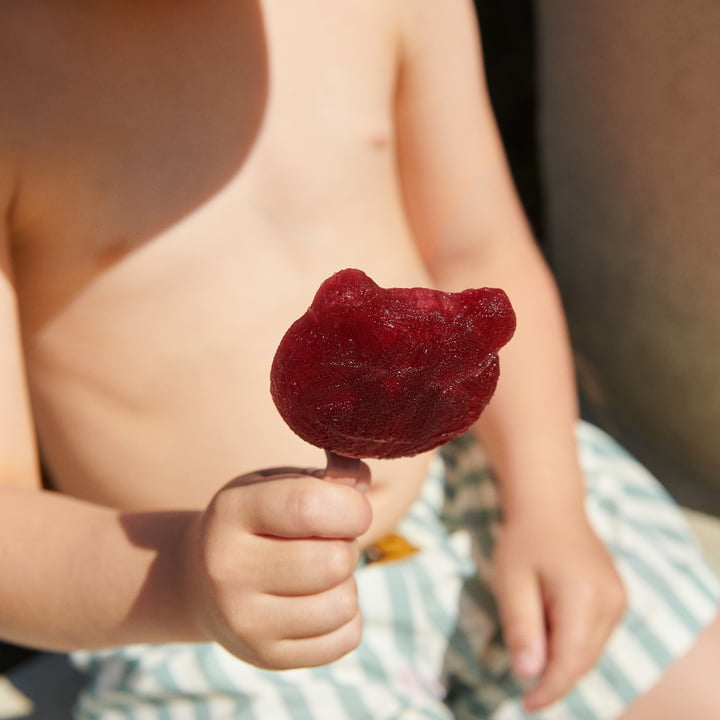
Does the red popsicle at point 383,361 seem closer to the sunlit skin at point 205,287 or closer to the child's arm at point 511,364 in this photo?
the sunlit skin at point 205,287

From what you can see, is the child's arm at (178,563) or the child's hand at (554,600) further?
the child's hand at (554,600)

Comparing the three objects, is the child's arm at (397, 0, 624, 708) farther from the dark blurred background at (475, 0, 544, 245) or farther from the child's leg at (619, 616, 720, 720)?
the dark blurred background at (475, 0, 544, 245)

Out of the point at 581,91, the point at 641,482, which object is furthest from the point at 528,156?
the point at 641,482

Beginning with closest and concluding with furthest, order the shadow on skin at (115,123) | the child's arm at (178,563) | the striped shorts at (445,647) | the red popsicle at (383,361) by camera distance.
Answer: the red popsicle at (383,361), the child's arm at (178,563), the shadow on skin at (115,123), the striped shorts at (445,647)

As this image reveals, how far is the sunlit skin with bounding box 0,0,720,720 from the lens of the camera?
0.54 meters

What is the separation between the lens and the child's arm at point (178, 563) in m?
0.47

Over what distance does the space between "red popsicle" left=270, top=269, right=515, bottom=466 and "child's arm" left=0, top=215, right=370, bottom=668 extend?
7 centimetres

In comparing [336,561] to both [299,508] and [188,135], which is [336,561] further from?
[188,135]

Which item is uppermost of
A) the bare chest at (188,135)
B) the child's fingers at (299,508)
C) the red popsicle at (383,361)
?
the bare chest at (188,135)

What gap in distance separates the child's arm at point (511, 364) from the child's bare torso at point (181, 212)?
65mm

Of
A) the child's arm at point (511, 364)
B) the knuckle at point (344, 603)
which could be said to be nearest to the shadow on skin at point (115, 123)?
the child's arm at point (511, 364)

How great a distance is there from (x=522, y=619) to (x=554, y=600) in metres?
0.04

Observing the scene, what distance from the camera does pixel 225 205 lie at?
0.62 meters

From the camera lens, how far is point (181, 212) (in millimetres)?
609
